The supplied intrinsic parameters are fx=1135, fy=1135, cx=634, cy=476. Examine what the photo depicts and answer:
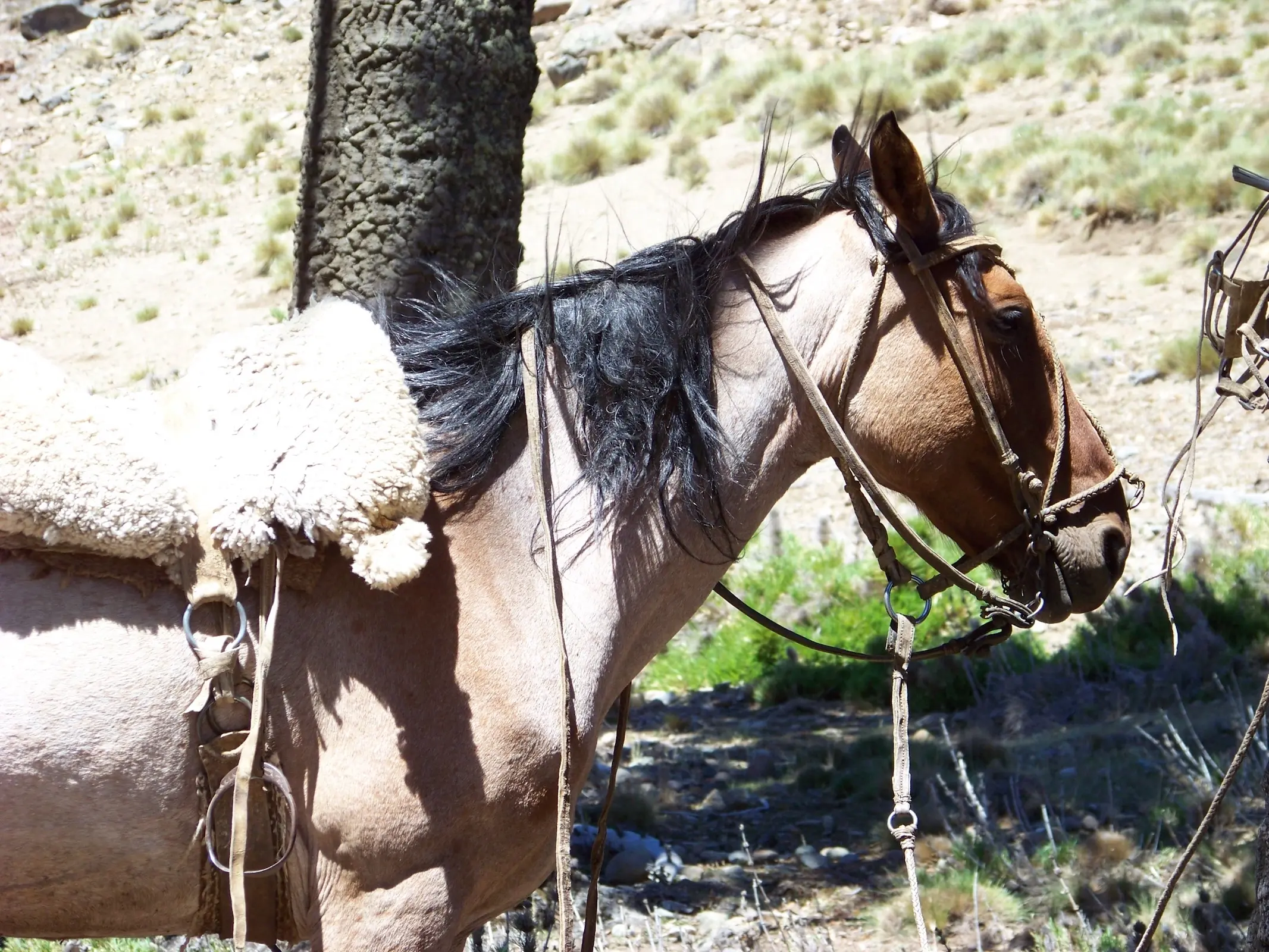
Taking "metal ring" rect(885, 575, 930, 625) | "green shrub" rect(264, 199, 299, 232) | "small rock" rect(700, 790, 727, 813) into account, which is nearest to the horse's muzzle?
"metal ring" rect(885, 575, 930, 625)

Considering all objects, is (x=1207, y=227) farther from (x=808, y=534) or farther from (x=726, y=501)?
(x=726, y=501)

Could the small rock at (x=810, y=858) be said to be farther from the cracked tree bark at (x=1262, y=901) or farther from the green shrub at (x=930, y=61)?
the green shrub at (x=930, y=61)

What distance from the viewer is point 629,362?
2271mm

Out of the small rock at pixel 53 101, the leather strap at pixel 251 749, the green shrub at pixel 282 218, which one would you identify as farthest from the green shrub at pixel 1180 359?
the small rock at pixel 53 101

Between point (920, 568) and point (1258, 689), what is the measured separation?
82.5 inches

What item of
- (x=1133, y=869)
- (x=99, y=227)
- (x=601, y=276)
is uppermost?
(x=601, y=276)

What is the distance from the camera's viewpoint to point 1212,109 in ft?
49.4

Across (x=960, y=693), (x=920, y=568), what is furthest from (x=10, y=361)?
(x=920, y=568)

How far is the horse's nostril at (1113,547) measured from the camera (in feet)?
7.89

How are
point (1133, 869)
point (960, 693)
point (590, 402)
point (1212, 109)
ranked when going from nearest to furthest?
point (590, 402), point (1133, 869), point (960, 693), point (1212, 109)

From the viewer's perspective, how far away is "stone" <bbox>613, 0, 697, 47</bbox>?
24.9 m

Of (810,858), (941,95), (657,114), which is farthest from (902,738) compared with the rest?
(657,114)

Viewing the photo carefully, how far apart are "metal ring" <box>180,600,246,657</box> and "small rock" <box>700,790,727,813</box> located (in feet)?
11.9

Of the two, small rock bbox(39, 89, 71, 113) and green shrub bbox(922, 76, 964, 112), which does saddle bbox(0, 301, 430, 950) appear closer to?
green shrub bbox(922, 76, 964, 112)
